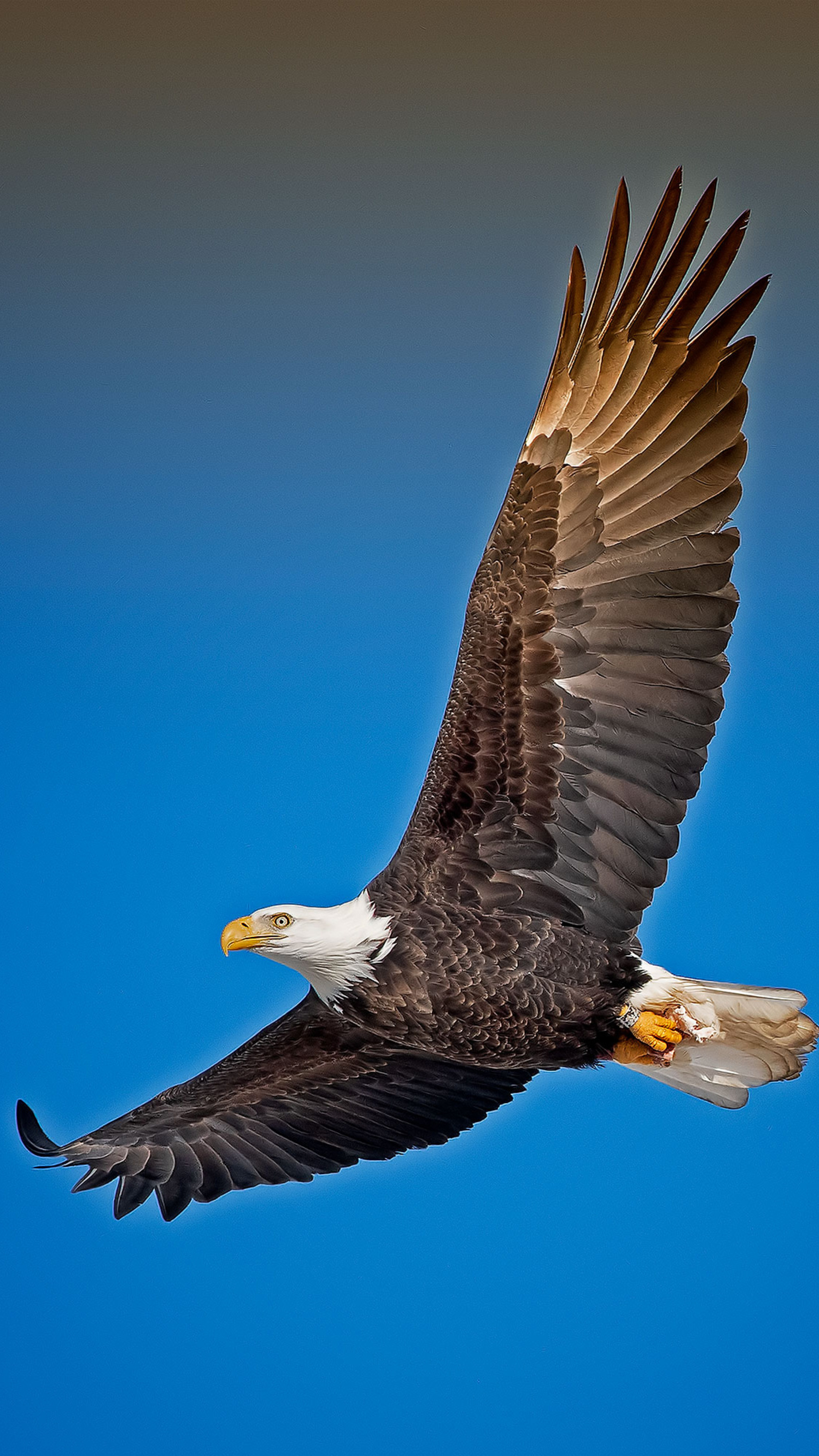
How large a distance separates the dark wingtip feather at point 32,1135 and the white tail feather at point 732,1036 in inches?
54.2

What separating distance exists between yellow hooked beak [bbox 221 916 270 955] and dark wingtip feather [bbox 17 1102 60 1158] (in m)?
0.65

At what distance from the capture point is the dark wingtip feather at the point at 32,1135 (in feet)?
10.6

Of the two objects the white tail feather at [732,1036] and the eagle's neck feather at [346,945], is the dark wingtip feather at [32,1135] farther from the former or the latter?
the white tail feather at [732,1036]

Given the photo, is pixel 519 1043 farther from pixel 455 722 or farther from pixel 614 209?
pixel 614 209

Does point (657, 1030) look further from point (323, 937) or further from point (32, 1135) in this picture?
point (32, 1135)

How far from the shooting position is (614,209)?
106 inches

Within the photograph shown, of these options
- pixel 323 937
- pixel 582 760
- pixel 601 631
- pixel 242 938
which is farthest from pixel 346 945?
pixel 601 631

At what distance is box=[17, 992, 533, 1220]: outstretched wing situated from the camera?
349 cm

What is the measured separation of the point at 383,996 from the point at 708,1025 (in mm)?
774

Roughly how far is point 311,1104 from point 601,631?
1475 mm

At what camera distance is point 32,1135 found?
10.7 ft

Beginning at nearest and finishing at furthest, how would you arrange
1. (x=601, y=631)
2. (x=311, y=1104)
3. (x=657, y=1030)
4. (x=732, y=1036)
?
(x=601, y=631) < (x=657, y=1030) < (x=732, y=1036) < (x=311, y=1104)

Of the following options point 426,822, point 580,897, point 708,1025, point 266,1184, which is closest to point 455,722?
point 426,822

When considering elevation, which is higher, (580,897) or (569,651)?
(569,651)
